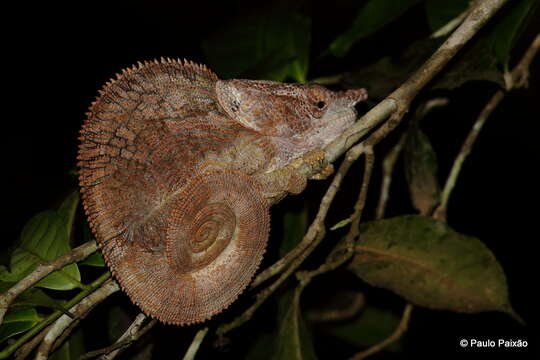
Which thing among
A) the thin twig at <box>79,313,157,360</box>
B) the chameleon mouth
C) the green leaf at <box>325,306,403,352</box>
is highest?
the chameleon mouth

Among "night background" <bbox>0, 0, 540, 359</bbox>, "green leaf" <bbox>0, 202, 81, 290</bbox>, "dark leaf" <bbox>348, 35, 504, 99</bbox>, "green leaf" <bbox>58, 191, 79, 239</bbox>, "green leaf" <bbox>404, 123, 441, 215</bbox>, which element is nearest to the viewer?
"green leaf" <bbox>0, 202, 81, 290</bbox>

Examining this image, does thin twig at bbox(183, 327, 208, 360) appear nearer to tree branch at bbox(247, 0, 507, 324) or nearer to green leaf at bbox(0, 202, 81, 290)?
green leaf at bbox(0, 202, 81, 290)

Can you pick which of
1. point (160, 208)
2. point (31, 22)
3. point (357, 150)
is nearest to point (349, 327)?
point (357, 150)

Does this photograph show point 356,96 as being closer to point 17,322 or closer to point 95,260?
point 95,260

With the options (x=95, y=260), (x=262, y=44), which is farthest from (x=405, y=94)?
(x=95, y=260)

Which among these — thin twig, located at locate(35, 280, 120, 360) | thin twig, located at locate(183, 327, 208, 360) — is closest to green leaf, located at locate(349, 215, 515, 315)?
thin twig, located at locate(183, 327, 208, 360)

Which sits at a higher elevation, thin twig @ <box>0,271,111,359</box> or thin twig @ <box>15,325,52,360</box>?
thin twig @ <box>0,271,111,359</box>

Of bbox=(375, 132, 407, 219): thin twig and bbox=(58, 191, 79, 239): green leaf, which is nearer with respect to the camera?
bbox=(58, 191, 79, 239): green leaf
